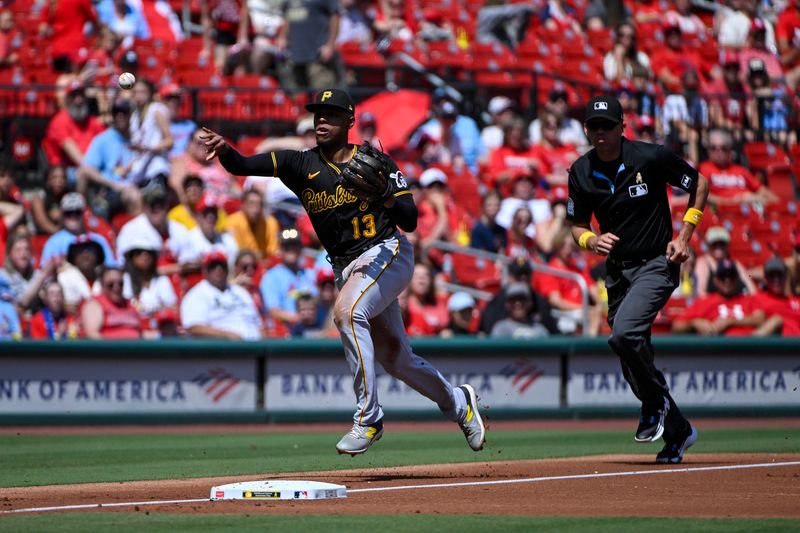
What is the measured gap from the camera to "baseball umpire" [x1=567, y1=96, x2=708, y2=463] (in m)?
8.84

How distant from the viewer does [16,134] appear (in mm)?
16766

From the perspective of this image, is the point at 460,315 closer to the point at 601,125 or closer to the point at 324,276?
the point at 324,276

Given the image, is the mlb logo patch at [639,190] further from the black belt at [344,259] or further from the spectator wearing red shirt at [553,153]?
the spectator wearing red shirt at [553,153]

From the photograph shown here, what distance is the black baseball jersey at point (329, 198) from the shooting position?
27.2 ft

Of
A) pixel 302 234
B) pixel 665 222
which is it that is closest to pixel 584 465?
pixel 665 222

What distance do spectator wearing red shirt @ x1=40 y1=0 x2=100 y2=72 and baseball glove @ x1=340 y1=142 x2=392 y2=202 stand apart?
10736 millimetres

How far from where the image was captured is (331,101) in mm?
8289

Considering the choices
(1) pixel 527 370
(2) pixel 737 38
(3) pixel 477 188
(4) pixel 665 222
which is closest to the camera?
(4) pixel 665 222

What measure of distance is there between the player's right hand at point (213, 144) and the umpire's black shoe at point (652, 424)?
10.9 ft

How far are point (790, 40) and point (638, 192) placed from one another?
50.5 ft

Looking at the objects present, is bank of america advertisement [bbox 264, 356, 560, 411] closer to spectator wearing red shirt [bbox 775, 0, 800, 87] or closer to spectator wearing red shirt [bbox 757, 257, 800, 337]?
spectator wearing red shirt [bbox 757, 257, 800, 337]

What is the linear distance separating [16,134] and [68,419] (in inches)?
180

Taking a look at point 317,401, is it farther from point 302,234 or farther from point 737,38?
point 737,38

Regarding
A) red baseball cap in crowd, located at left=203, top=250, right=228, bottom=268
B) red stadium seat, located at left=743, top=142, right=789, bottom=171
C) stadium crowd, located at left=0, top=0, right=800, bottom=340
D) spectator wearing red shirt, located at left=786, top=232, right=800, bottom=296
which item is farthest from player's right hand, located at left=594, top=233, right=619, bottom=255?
red stadium seat, located at left=743, top=142, right=789, bottom=171
